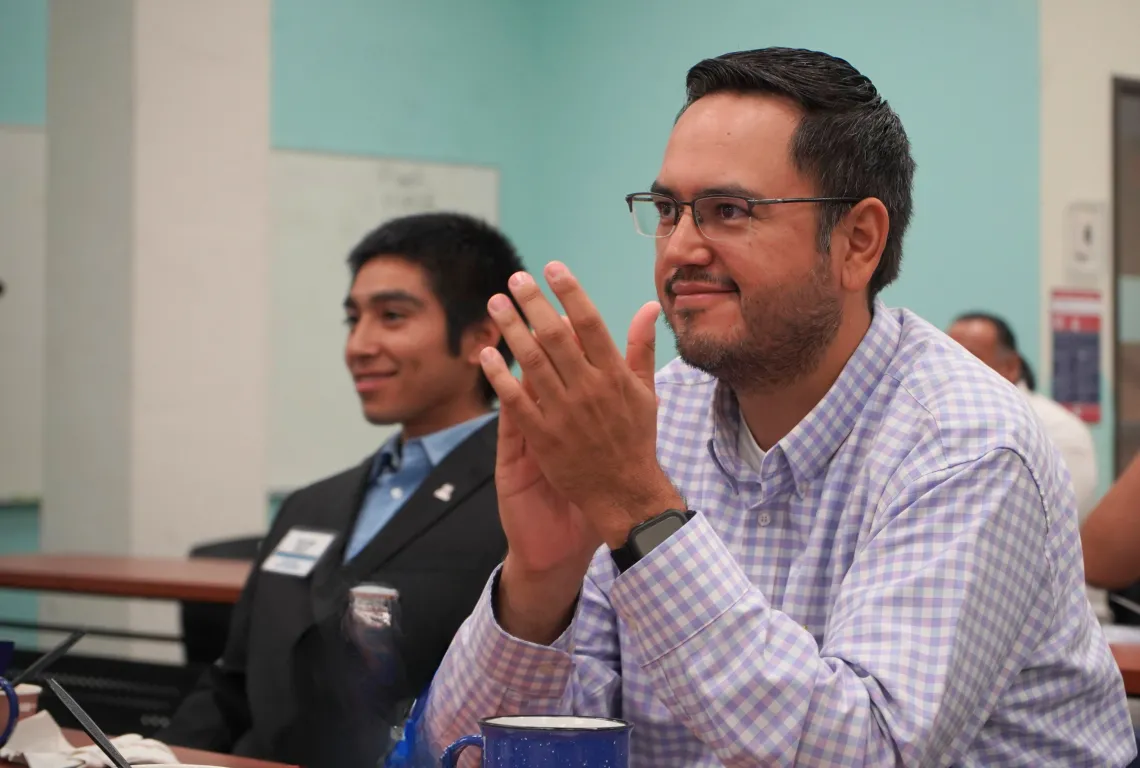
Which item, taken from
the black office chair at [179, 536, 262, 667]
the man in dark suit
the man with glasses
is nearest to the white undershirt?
the man with glasses

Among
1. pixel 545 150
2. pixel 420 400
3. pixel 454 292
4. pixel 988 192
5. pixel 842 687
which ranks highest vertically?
pixel 545 150

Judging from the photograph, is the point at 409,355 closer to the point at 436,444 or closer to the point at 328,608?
the point at 436,444

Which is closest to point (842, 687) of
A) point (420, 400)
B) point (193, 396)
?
point (420, 400)

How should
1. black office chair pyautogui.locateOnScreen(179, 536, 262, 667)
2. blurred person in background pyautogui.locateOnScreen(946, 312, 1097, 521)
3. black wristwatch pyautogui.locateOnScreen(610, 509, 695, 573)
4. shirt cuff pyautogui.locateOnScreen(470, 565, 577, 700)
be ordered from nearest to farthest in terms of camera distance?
black wristwatch pyautogui.locateOnScreen(610, 509, 695, 573) < shirt cuff pyautogui.locateOnScreen(470, 565, 577, 700) < black office chair pyautogui.locateOnScreen(179, 536, 262, 667) < blurred person in background pyautogui.locateOnScreen(946, 312, 1097, 521)

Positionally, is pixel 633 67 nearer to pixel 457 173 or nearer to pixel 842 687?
pixel 457 173

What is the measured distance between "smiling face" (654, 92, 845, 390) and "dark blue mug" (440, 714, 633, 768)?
0.46 m

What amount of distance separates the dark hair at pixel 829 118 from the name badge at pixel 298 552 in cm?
117

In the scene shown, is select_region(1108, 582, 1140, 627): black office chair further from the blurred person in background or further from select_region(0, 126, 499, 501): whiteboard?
select_region(0, 126, 499, 501): whiteboard

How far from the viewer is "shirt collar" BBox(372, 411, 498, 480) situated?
238 centimetres

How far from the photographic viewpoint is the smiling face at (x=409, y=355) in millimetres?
2463

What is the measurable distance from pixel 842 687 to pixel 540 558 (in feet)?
1.04

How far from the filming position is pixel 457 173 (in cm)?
579

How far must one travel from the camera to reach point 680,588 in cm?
109

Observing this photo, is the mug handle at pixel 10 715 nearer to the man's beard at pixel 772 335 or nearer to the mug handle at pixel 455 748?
the mug handle at pixel 455 748
